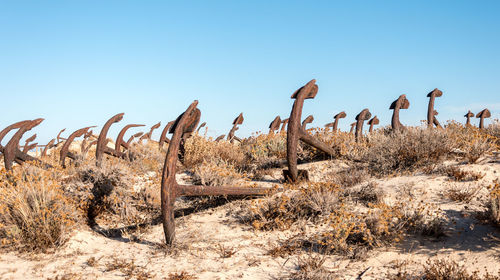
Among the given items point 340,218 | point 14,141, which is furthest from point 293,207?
point 14,141

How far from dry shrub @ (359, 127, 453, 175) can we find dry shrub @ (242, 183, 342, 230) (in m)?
1.85

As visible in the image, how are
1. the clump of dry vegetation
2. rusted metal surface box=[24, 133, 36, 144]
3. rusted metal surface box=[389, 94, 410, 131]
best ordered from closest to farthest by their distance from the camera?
the clump of dry vegetation < rusted metal surface box=[389, 94, 410, 131] < rusted metal surface box=[24, 133, 36, 144]

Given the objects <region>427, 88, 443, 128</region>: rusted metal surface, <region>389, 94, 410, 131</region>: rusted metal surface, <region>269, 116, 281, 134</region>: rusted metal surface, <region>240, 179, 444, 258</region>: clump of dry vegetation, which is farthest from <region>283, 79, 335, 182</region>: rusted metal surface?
<region>269, 116, 281, 134</region>: rusted metal surface

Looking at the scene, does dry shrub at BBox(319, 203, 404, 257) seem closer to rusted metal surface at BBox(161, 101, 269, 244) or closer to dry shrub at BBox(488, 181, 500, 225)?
dry shrub at BBox(488, 181, 500, 225)

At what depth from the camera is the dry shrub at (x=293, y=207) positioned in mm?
4863

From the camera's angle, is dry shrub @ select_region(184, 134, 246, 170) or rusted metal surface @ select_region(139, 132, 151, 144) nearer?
dry shrub @ select_region(184, 134, 246, 170)

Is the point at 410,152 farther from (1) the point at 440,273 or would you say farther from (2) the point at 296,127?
(1) the point at 440,273

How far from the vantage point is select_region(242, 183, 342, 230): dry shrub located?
4863 mm

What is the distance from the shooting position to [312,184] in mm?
5316

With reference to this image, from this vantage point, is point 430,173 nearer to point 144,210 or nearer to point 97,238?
point 144,210

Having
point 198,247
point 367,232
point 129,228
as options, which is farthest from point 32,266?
point 367,232

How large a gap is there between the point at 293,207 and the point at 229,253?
4.50 feet

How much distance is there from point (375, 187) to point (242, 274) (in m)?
2.77

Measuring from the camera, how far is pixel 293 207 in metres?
5.06
